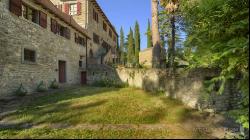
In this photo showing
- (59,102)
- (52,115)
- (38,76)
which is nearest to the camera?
(52,115)

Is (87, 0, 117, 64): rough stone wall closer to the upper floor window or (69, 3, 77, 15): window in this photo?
(69, 3, 77, 15): window

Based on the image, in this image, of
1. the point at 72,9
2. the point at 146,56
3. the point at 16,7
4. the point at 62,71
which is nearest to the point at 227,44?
the point at 16,7

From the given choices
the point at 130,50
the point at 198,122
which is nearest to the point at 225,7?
the point at 198,122

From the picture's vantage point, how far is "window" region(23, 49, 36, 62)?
675 inches

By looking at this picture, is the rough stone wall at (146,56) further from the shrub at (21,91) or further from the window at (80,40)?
the shrub at (21,91)

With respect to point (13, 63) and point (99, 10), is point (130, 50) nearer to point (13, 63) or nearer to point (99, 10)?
point (99, 10)

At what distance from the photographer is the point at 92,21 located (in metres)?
32.4

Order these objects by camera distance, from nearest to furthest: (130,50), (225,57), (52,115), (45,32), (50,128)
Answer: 1. (225,57)
2. (50,128)
3. (52,115)
4. (45,32)
5. (130,50)

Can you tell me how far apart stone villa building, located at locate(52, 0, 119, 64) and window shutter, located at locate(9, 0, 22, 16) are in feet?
45.9

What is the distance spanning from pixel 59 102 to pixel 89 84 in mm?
11708

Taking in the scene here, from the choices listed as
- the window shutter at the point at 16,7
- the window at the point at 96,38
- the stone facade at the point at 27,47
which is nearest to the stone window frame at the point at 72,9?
the window at the point at 96,38

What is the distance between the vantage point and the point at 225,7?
7.53 meters

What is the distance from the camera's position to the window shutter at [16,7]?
15548 mm

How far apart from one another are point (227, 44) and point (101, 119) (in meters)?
6.60
